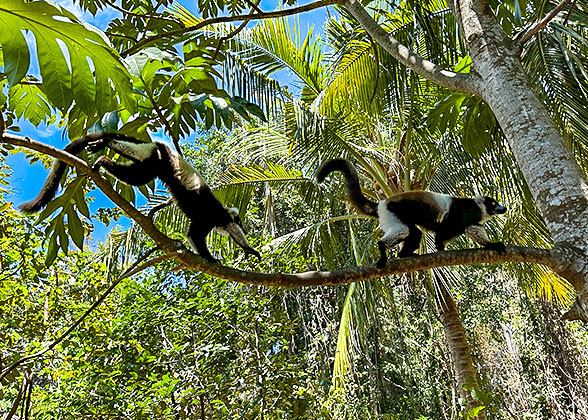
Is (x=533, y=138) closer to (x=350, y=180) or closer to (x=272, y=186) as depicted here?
(x=350, y=180)

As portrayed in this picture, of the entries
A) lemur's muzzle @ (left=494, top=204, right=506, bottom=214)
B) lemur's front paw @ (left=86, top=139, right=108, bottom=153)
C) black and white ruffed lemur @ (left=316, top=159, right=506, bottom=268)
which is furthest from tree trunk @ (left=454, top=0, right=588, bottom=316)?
lemur's front paw @ (left=86, top=139, right=108, bottom=153)

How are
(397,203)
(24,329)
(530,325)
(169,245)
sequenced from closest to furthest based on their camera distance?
(169,245) → (397,203) → (24,329) → (530,325)

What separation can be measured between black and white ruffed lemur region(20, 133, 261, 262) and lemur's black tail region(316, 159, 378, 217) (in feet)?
2.72

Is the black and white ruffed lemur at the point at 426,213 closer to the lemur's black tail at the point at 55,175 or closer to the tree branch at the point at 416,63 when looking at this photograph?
the tree branch at the point at 416,63

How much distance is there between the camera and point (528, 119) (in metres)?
2.27

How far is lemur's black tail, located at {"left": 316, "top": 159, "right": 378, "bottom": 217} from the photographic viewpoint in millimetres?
3172

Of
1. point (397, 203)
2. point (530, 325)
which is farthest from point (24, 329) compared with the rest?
point (530, 325)

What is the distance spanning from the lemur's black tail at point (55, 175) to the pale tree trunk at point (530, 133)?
1.79 metres

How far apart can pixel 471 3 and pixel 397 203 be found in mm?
1422

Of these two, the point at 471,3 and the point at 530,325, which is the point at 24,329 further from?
Answer: the point at 530,325

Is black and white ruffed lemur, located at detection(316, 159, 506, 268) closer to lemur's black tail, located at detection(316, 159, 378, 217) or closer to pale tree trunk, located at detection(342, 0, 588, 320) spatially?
lemur's black tail, located at detection(316, 159, 378, 217)

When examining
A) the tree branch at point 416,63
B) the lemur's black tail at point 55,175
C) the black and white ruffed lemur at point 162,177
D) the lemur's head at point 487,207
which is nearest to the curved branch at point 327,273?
the black and white ruffed lemur at point 162,177

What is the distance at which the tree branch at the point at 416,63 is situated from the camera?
2652mm

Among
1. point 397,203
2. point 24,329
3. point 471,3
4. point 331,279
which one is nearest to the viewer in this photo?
point 331,279
